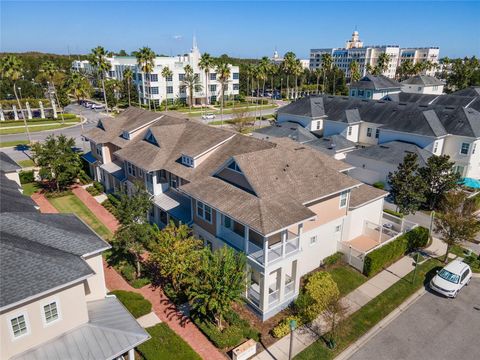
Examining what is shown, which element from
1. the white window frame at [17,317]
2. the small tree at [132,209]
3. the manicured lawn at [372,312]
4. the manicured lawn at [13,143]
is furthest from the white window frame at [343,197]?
the manicured lawn at [13,143]

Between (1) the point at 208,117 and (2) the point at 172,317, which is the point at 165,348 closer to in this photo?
(2) the point at 172,317

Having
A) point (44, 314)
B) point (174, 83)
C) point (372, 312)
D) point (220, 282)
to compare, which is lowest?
point (372, 312)

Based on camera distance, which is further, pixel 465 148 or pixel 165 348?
pixel 465 148

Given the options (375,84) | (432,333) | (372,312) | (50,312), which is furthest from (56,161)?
(375,84)

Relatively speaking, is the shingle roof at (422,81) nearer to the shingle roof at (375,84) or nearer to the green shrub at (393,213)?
the shingle roof at (375,84)

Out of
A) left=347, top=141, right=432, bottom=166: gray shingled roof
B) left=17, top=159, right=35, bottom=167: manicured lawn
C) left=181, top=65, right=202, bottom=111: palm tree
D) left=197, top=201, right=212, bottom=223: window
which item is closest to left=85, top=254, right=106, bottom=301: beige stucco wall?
left=197, top=201, right=212, bottom=223: window

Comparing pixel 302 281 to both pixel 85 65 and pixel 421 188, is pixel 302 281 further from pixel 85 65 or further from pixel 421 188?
pixel 85 65

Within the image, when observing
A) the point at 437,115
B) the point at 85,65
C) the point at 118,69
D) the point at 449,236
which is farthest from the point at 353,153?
the point at 85,65
